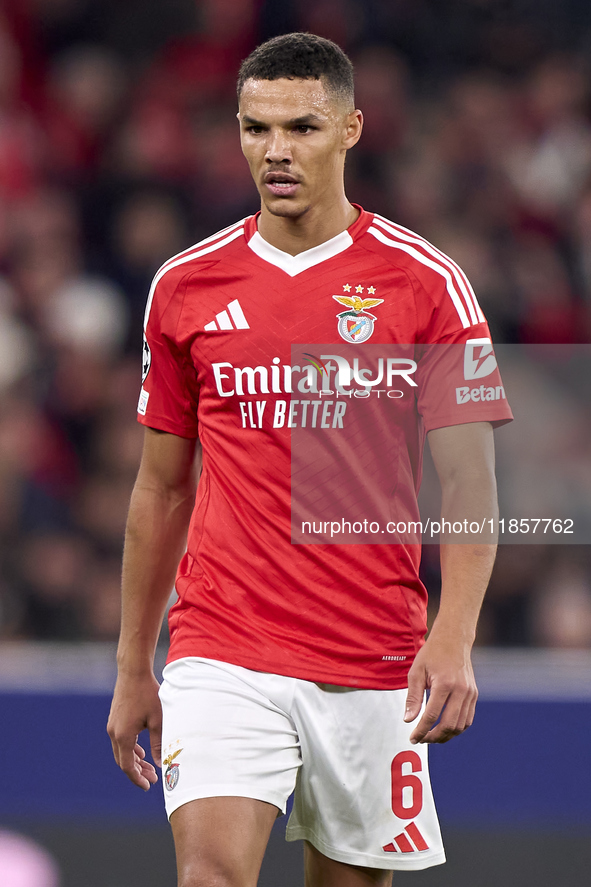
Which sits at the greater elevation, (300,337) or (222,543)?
(300,337)

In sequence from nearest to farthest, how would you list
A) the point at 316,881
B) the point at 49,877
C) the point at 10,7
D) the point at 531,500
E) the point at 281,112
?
the point at 281,112 < the point at 316,881 < the point at 49,877 < the point at 531,500 < the point at 10,7

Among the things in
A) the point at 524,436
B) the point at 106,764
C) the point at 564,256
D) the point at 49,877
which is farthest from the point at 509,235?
the point at 49,877

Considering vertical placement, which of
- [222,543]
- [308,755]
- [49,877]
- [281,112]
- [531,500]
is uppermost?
[281,112]

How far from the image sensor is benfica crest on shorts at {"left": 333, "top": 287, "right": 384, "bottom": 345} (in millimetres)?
2641

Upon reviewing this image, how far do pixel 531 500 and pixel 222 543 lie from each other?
9.01 feet

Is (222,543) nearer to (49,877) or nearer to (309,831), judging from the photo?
(309,831)

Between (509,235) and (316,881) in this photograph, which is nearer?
(316,881)

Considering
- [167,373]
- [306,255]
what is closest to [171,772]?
[167,373]

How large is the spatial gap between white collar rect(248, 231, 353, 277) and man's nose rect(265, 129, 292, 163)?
0.24 metres

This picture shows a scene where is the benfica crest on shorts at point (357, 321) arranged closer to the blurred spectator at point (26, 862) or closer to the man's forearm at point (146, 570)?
the man's forearm at point (146, 570)

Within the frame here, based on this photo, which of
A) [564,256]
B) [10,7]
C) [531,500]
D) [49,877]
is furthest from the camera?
[10,7]

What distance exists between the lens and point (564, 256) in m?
6.12

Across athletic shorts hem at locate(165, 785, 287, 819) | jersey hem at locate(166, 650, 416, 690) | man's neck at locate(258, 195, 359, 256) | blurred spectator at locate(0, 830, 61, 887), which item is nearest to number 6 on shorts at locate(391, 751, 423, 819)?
jersey hem at locate(166, 650, 416, 690)

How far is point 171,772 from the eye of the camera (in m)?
2.52
